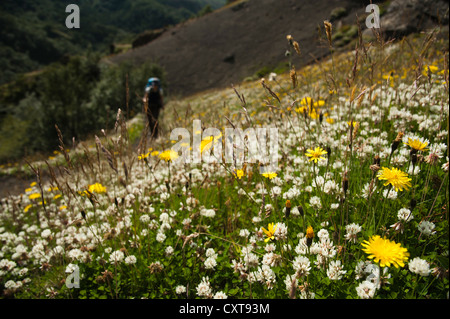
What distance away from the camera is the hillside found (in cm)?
3195

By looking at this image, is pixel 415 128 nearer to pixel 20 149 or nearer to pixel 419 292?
pixel 419 292

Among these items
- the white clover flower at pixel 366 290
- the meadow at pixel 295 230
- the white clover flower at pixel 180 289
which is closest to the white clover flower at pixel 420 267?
the meadow at pixel 295 230

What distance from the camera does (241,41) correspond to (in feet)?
136

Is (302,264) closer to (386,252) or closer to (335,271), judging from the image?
(335,271)

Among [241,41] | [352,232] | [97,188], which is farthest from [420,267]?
[241,41]

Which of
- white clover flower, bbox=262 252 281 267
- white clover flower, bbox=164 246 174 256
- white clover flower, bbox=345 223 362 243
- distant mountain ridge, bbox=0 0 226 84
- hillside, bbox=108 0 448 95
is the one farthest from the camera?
distant mountain ridge, bbox=0 0 226 84

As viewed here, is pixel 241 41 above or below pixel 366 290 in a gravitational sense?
above

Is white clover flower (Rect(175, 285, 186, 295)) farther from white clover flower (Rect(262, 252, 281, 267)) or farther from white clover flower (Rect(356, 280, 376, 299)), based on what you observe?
white clover flower (Rect(356, 280, 376, 299))

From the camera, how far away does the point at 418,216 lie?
6.08 ft

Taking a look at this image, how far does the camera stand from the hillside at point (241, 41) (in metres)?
32.0

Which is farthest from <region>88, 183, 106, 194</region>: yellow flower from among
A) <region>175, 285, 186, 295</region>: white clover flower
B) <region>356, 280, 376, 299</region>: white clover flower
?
<region>356, 280, 376, 299</region>: white clover flower

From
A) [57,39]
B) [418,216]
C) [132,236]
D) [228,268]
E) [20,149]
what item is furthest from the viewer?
[57,39]
